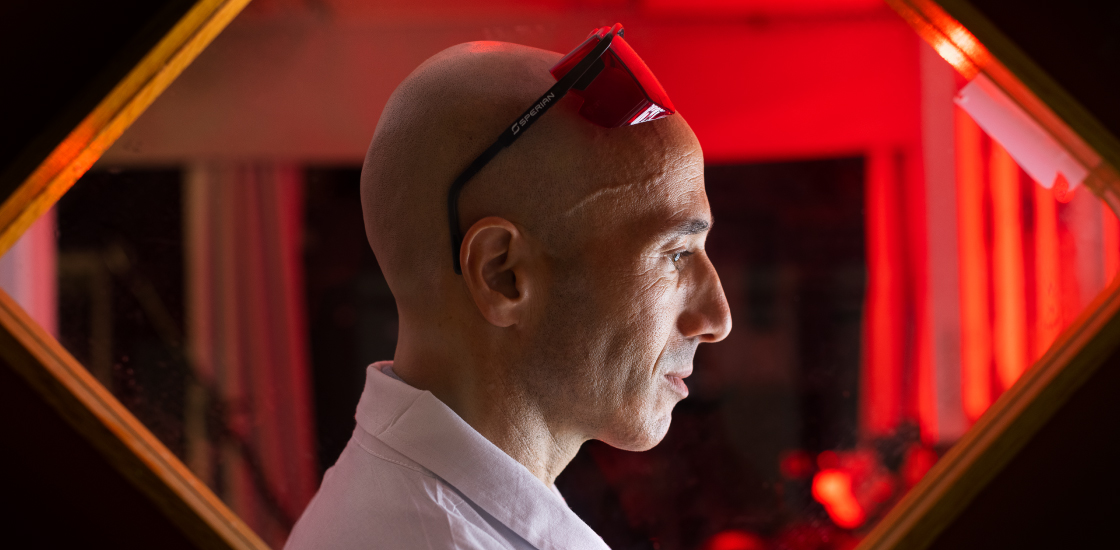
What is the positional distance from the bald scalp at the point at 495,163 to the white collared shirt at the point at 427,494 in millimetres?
134

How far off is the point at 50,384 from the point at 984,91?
3.71 ft

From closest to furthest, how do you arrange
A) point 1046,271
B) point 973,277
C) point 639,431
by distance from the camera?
1. point 639,431
2. point 1046,271
3. point 973,277

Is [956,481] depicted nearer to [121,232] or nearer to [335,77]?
[335,77]

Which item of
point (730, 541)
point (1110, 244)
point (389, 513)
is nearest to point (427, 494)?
point (389, 513)

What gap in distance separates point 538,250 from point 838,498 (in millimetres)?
745

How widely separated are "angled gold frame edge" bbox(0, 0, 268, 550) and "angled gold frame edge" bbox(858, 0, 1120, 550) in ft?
2.51

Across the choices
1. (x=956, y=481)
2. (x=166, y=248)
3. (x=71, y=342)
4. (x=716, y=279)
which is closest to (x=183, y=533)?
(x=71, y=342)

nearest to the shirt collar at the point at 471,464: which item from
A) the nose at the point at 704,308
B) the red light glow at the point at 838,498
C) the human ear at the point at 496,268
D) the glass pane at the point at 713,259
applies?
the human ear at the point at 496,268

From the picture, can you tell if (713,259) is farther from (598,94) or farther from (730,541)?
(598,94)

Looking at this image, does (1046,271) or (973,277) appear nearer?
(1046,271)

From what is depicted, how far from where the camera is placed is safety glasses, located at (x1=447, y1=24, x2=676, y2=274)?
28.1 inches

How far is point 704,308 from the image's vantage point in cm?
80

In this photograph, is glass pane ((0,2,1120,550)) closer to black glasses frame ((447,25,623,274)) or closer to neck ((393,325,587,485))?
black glasses frame ((447,25,623,274))

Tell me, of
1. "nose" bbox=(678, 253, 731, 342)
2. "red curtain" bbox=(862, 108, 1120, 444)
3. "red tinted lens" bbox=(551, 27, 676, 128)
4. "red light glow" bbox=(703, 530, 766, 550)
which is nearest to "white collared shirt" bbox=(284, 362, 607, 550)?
"nose" bbox=(678, 253, 731, 342)
